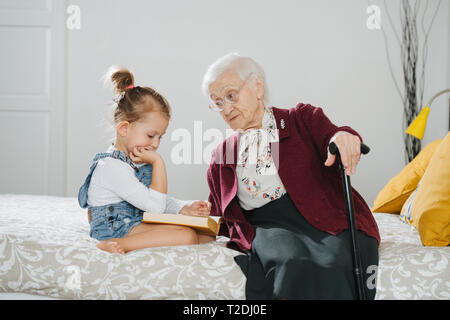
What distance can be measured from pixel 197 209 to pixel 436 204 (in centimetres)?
78

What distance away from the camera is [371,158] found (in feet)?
10.3

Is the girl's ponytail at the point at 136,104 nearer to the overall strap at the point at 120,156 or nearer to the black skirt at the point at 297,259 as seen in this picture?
the overall strap at the point at 120,156

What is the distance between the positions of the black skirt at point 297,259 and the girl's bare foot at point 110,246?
0.34m

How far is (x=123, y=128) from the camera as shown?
1552mm

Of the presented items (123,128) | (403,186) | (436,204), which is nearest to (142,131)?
(123,128)

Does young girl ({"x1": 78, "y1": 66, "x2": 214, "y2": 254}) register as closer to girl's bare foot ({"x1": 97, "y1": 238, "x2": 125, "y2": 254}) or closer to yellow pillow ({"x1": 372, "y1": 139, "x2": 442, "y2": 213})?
girl's bare foot ({"x1": 97, "y1": 238, "x2": 125, "y2": 254})

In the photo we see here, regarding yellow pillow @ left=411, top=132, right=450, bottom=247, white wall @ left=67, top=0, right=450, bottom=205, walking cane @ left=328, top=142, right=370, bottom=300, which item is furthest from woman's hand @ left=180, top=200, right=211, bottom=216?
white wall @ left=67, top=0, right=450, bottom=205

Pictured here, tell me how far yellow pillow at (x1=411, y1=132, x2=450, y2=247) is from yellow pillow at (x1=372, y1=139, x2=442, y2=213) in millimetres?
346

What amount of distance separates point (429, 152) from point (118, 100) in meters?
1.38

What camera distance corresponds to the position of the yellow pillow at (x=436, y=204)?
1365mm

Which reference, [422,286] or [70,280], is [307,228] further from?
[70,280]

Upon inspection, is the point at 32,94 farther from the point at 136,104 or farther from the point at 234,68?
the point at 234,68

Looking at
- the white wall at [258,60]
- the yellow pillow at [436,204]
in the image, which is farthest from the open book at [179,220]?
the white wall at [258,60]
